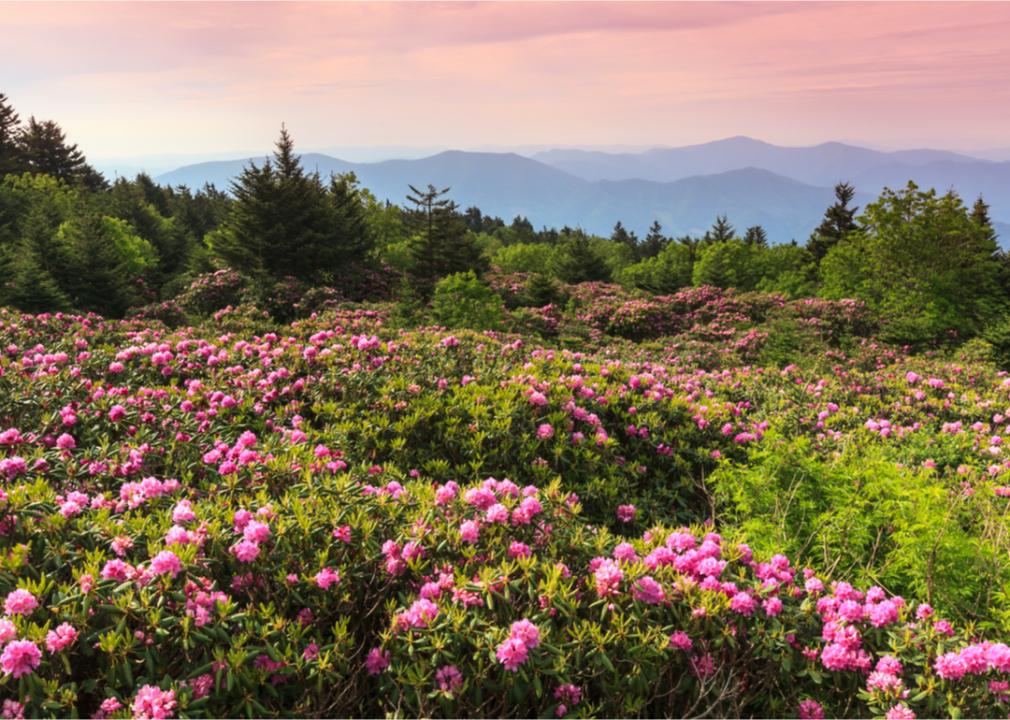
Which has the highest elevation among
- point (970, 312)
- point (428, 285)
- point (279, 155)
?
point (279, 155)

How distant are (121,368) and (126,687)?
514 centimetres

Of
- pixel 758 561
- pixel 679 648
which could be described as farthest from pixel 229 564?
pixel 758 561

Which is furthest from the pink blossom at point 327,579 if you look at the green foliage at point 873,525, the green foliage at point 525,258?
the green foliage at point 525,258

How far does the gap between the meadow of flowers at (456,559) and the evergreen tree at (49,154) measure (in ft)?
209

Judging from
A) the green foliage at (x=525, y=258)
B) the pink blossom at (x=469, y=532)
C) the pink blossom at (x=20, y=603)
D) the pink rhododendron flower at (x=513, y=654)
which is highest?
the green foliage at (x=525, y=258)

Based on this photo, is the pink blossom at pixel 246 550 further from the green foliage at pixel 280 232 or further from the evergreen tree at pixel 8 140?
the evergreen tree at pixel 8 140

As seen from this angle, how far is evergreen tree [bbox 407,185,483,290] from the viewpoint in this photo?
109 feet

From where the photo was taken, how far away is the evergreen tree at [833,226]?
176 feet

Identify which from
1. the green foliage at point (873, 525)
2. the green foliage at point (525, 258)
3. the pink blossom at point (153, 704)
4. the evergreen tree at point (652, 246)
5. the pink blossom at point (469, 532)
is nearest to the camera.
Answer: the pink blossom at point (153, 704)

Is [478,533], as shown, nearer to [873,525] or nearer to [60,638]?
[60,638]

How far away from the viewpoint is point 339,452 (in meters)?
4.78

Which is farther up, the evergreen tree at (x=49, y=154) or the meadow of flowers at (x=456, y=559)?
the evergreen tree at (x=49, y=154)

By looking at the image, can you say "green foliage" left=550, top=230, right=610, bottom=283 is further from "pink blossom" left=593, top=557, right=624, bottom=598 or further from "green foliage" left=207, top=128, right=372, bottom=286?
"pink blossom" left=593, top=557, right=624, bottom=598

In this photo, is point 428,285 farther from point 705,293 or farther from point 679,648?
point 679,648
